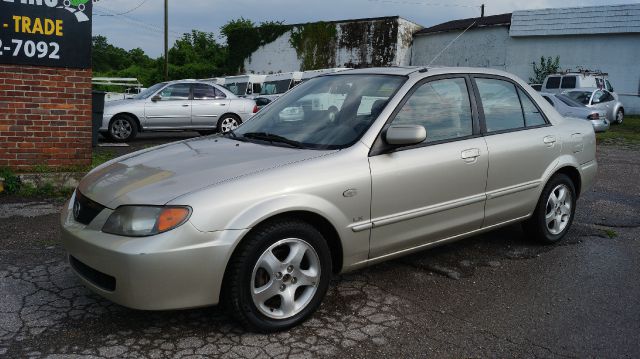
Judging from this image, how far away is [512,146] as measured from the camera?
436 cm

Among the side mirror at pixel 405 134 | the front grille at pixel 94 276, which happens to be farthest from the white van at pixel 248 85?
the front grille at pixel 94 276

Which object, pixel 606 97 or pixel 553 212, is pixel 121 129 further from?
pixel 606 97

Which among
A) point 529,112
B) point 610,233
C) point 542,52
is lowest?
point 610,233

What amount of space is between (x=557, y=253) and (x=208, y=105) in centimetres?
1060

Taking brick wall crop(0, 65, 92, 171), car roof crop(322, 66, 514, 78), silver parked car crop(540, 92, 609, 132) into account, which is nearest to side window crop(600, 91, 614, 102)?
silver parked car crop(540, 92, 609, 132)

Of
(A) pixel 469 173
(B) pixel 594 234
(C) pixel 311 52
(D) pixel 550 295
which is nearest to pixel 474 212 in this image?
(A) pixel 469 173

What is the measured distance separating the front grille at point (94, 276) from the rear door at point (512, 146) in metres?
2.70

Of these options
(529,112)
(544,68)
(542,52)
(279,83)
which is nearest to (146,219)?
(529,112)

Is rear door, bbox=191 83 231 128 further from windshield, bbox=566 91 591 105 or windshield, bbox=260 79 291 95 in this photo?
windshield, bbox=566 91 591 105

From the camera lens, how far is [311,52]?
114ft

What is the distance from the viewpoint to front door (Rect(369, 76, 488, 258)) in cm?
357

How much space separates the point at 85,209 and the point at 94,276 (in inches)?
16.0

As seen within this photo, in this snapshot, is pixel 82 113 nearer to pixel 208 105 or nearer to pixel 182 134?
pixel 208 105

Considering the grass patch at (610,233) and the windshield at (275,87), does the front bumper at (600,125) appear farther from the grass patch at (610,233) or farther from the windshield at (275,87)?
the grass patch at (610,233)
